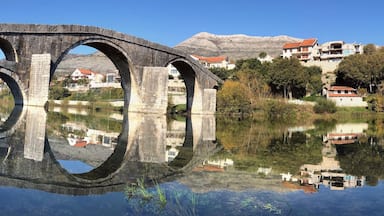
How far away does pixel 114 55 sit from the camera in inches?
1267

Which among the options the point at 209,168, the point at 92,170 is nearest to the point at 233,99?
the point at 209,168

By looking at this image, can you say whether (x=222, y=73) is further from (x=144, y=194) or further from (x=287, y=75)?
(x=144, y=194)

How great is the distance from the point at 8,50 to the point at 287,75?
35.1 meters

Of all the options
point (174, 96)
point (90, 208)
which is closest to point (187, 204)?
point (90, 208)

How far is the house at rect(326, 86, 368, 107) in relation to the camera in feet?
169

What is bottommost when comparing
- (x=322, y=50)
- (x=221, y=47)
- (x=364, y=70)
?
(x=364, y=70)

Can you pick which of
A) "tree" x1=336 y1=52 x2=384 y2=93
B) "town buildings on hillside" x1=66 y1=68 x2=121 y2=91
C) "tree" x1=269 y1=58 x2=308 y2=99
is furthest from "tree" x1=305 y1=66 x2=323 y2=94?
"town buildings on hillside" x1=66 y1=68 x2=121 y2=91

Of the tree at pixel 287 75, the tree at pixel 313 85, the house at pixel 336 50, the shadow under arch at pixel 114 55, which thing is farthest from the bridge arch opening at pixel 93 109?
the house at pixel 336 50

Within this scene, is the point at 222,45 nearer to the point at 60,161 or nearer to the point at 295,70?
the point at 295,70

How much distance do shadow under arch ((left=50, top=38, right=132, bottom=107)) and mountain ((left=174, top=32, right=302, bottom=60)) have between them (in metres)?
121

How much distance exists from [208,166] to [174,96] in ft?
136

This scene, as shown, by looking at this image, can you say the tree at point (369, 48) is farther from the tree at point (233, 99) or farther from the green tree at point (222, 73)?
the tree at point (233, 99)

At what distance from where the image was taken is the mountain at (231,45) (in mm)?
160375

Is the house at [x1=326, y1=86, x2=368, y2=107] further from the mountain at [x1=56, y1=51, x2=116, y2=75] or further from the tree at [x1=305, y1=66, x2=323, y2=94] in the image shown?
the mountain at [x1=56, y1=51, x2=116, y2=75]
